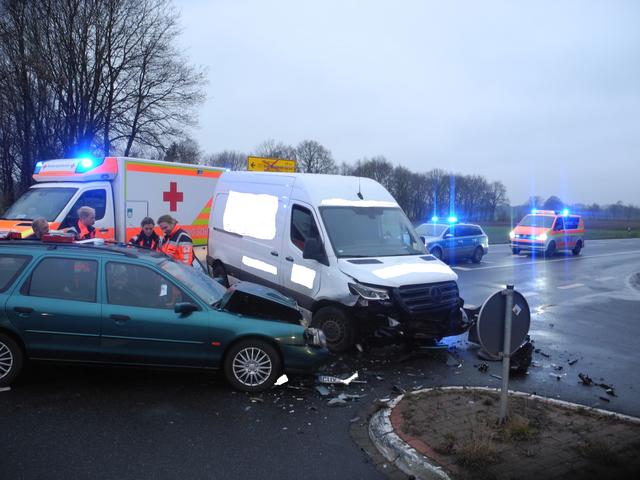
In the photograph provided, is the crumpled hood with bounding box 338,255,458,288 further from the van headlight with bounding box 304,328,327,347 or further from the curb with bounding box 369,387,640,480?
the curb with bounding box 369,387,640,480

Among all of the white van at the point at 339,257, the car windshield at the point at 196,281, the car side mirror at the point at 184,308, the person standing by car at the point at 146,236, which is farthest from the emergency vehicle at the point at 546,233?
the car side mirror at the point at 184,308

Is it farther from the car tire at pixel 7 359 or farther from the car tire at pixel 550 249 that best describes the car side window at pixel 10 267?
the car tire at pixel 550 249

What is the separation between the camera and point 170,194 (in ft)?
A: 38.4

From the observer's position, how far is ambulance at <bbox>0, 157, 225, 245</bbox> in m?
10.4

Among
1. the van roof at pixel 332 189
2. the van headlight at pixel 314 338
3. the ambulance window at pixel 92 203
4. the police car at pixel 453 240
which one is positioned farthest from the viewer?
the police car at pixel 453 240

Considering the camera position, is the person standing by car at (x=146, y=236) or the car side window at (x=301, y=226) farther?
the person standing by car at (x=146, y=236)

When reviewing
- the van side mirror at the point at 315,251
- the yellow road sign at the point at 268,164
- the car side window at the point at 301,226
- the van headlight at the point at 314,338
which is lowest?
the van headlight at the point at 314,338

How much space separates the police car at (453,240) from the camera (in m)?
19.8

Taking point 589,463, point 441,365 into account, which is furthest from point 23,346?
point 589,463

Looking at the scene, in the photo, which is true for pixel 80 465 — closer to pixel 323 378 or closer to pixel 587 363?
pixel 323 378

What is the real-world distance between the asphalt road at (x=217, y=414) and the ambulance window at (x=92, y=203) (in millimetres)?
5176

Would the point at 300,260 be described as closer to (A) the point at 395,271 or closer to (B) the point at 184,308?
(A) the point at 395,271

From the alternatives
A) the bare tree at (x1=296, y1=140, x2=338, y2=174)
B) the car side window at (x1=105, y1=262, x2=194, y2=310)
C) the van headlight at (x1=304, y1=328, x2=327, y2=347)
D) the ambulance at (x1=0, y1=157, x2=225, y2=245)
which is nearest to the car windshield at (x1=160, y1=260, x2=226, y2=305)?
the car side window at (x1=105, y1=262, x2=194, y2=310)

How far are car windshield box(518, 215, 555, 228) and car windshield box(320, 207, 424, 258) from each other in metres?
19.2
